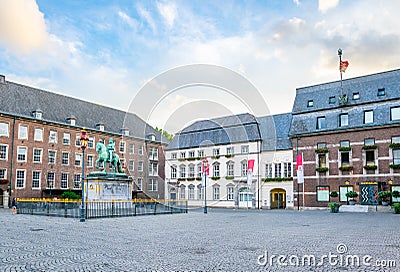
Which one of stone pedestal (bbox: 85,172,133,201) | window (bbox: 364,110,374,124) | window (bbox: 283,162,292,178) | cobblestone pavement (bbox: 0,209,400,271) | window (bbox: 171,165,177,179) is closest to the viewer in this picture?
cobblestone pavement (bbox: 0,209,400,271)

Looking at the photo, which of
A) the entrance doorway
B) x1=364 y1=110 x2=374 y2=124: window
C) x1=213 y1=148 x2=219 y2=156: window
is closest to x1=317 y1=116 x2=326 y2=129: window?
x1=364 y1=110 x2=374 y2=124: window

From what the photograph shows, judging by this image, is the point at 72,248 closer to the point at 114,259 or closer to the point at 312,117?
the point at 114,259

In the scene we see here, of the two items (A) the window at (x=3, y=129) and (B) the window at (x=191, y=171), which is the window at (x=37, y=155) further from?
(B) the window at (x=191, y=171)

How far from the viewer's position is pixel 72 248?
11.6 metres

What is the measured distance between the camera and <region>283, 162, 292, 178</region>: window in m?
46.3

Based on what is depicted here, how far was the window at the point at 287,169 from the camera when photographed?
46.3m

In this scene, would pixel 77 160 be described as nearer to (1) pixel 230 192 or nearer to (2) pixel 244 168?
(1) pixel 230 192

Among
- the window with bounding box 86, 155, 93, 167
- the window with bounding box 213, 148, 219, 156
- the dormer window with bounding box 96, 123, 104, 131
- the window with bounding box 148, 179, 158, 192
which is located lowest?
the window with bounding box 148, 179, 158, 192

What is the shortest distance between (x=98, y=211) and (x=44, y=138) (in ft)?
97.6

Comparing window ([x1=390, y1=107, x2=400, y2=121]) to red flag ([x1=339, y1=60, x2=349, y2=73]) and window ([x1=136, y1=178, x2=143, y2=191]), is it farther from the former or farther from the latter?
window ([x1=136, y1=178, x2=143, y2=191])

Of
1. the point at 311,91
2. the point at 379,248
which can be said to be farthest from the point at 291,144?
the point at 379,248

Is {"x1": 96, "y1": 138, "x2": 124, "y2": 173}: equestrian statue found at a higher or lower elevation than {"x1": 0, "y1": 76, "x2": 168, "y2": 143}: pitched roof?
lower

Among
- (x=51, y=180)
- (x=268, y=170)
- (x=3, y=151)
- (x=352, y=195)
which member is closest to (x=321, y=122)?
(x=268, y=170)

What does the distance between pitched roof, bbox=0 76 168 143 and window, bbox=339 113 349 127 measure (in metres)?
35.6
